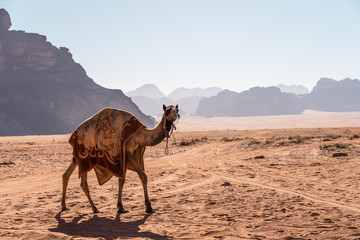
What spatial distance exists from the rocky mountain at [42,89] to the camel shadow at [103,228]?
8739 cm

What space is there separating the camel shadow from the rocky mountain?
3440 inches

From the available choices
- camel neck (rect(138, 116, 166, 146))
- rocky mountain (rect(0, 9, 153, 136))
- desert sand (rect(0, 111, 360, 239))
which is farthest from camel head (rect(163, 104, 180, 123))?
rocky mountain (rect(0, 9, 153, 136))

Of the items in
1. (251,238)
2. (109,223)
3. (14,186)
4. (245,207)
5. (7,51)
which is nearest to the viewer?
(251,238)

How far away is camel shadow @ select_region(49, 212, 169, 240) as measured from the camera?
6.22 meters

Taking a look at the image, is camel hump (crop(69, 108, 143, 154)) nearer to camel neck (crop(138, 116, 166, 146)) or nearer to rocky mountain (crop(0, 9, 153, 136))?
camel neck (crop(138, 116, 166, 146))

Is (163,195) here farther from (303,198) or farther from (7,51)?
(7,51)

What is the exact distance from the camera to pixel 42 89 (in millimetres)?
100750

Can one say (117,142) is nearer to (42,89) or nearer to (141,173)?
(141,173)

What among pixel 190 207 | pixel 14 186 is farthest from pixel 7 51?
pixel 190 207

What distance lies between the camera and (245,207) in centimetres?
798

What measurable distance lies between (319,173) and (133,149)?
8254 millimetres

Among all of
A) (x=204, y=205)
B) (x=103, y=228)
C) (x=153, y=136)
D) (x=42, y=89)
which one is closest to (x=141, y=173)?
(x=153, y=136)

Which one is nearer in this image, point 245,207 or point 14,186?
point 245,207

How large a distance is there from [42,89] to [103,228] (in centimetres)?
10427
